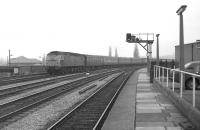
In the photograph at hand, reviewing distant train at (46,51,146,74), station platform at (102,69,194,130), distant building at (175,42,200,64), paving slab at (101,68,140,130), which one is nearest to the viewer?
station platform at (102,69,194,130)

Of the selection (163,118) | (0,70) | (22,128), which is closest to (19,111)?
(22,128)

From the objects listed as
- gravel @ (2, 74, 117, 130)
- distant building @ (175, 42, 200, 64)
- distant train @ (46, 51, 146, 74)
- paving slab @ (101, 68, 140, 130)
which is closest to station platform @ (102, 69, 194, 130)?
paving slab @ (101, 68, 140, 130)

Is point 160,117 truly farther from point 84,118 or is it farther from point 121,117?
point 84,118

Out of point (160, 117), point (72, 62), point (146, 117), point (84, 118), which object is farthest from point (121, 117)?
point (72, 62)

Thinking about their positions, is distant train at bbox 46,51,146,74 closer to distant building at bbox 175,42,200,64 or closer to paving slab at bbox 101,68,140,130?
distant building at bbox 175,42,200,64

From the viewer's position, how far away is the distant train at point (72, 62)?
44188 millimetres

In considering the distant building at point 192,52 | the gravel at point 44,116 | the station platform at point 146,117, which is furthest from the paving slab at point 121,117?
the distant building at point 192,52

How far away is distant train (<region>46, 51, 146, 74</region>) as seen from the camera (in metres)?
44.2

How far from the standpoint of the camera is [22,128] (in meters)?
10.3

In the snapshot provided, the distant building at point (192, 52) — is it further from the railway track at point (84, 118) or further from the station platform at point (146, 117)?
the railway track at point (84, 118)

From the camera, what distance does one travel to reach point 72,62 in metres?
49.7

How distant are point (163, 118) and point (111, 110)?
2.95 m

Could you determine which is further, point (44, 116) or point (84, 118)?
point (44, 116)

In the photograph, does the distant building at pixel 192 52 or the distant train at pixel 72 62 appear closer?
the distant building at pixel 192 52
